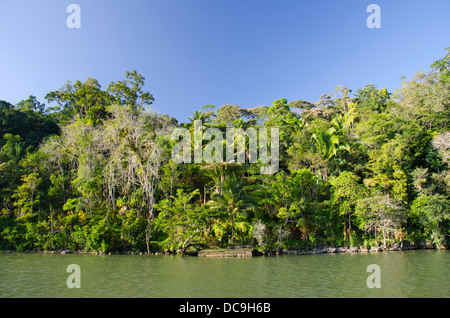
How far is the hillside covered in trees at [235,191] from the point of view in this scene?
1989 cm

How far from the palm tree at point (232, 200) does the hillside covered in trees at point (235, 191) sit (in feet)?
0.29

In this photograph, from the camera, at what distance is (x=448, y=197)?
68.3ft

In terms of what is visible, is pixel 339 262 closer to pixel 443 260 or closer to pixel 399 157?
pixel 443 260

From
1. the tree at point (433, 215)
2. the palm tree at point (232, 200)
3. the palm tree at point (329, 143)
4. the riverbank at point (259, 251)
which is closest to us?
the riverbank at point (259, 251)

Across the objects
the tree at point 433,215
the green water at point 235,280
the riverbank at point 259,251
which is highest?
the tree at point 433,215

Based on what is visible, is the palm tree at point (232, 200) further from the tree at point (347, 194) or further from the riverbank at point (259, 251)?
the tree at point (347, 194)

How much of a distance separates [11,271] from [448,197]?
91.2 ft

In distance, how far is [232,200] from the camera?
19750 millimetres

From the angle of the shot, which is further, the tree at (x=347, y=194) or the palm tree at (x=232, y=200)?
the tree at (x=347, y=194)

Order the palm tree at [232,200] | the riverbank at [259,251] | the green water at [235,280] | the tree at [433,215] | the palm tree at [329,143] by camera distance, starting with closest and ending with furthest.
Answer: the green water at [235,280] < the riverbank at [259,251] < the tree at [433,215] < the palm tree at [232,200] < the palm tree at [329,143]

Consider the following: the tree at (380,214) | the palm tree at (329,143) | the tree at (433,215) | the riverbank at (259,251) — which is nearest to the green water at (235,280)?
the riverbank at (259,251)

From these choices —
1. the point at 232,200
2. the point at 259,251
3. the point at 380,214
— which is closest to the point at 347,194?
the point at 380,214

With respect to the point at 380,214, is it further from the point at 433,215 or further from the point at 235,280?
the point at 235,280
